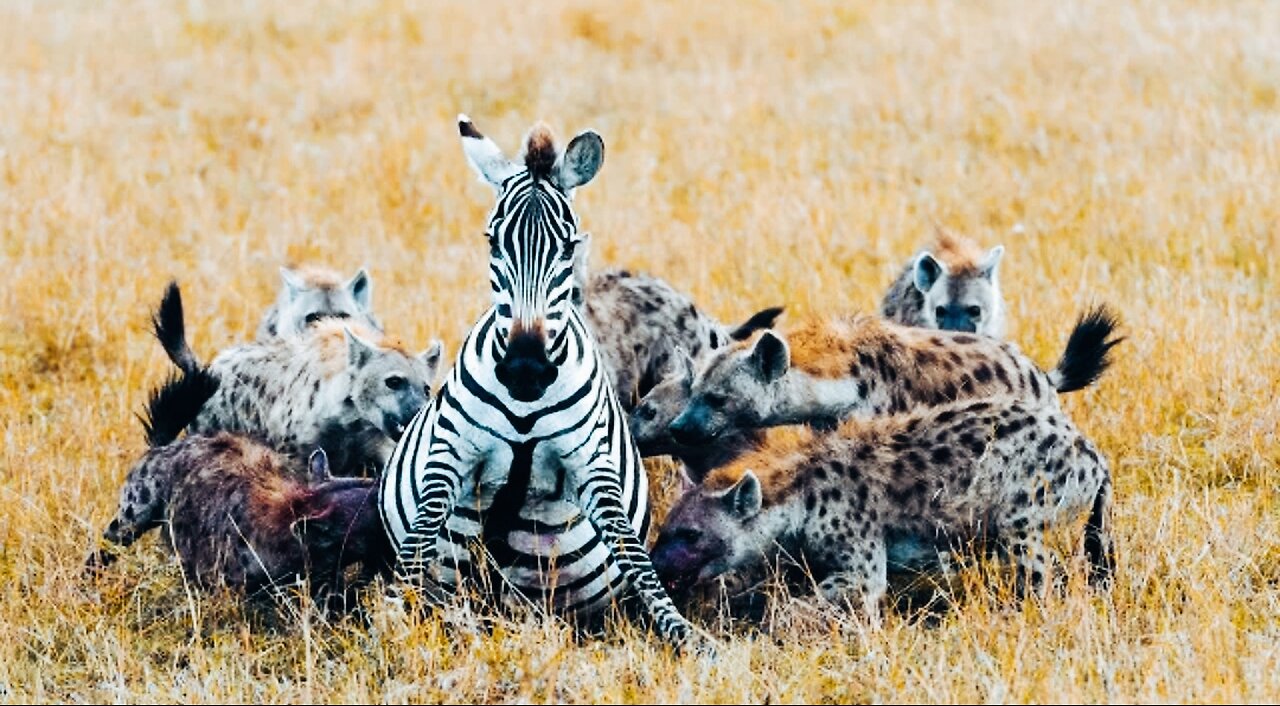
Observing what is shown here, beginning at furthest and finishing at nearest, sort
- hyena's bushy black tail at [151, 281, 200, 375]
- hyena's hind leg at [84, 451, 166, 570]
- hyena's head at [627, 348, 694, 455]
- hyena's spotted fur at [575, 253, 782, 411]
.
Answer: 1. hyena's spotted fur at [575, 253, 782, 411]
2. hyena's bushy black tail at [151, 281, 200, 375]
3. hyena's head at [627, 348, 694, 455]
4. hyena's hind leg at [84, 451, 166, 570]

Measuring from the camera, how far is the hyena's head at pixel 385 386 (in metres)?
7.18

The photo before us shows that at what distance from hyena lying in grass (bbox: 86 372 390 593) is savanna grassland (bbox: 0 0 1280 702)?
0.48 ft

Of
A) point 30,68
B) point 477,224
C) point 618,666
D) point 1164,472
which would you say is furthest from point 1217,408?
point 30,68

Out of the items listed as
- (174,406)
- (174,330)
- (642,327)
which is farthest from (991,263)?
(174,406)

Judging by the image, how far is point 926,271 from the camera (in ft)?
28.6

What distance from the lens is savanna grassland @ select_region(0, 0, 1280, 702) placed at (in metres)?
5.38

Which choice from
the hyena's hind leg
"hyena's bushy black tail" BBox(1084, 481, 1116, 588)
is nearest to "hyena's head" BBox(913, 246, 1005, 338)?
"hyena's bushy black tail" BBox(1084, 481, 1116, 588)

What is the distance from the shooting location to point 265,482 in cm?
638

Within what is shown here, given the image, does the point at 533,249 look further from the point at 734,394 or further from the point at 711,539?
the point at 734,394

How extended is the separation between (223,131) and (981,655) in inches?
342

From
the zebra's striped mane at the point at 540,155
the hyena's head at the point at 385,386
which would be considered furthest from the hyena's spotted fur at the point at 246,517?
the zebra's striped mane at the point at 540,155

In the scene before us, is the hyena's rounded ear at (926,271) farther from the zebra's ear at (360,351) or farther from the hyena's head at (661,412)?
the zebra's ear at (360,351)

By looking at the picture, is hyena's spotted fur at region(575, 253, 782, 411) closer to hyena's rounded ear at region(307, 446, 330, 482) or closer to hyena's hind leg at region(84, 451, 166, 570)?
hyena's rounded ear at region(307, 446, 330, 482)

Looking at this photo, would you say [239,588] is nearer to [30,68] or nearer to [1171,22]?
[30,68]
